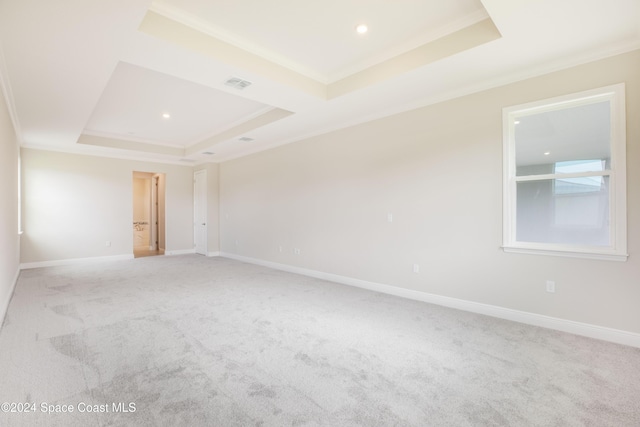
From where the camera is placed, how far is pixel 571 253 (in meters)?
2.91

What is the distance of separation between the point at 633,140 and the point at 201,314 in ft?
15.1

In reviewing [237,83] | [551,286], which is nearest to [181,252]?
[237,83]

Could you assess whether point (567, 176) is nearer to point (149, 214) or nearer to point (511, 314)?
point (511, 314)

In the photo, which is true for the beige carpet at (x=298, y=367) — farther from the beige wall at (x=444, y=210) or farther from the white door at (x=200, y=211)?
the white door at (x=200, y=211)

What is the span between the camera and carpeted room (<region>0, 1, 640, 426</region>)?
1945 mm

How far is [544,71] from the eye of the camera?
9.92ft

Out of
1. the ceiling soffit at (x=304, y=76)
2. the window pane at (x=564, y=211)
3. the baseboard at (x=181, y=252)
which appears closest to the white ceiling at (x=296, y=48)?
the ceiling soffit at (x=304, y=76)

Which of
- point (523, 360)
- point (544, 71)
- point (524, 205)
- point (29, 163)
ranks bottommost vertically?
point (523, 360)

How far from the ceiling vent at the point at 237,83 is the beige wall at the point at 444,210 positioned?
6.43 feet

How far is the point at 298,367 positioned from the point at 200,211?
721 cm

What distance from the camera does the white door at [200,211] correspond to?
8352 mm

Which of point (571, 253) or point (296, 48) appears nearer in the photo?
point (571, 253)

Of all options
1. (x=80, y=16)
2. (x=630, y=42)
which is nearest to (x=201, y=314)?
(x=80, y=16)

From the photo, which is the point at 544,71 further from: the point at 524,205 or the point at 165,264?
the point at 165,264
